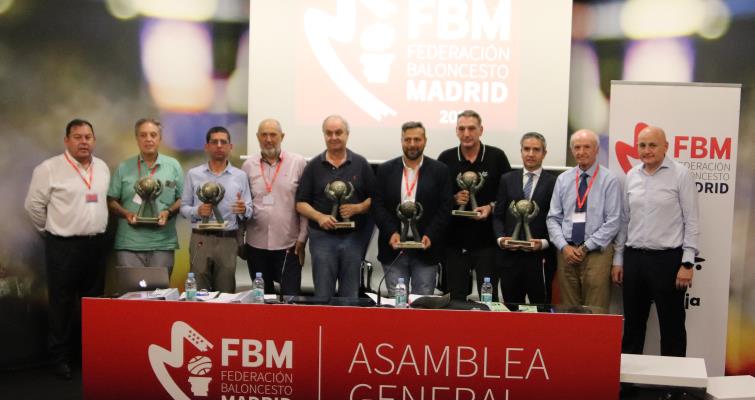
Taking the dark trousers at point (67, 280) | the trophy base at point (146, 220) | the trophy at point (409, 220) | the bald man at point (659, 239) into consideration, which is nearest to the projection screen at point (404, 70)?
the bald man at point (659, 239)

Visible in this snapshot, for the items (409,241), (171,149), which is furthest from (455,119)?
(171,149)

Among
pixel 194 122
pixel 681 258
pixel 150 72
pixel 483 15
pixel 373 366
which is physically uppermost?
pixel 483 15

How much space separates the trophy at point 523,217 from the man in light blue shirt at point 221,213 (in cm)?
204

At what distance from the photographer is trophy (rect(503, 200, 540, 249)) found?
17.0ft

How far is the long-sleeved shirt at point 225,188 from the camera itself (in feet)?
18.3

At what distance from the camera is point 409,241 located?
17.3 ft

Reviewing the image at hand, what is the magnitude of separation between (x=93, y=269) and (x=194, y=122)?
65.3 inches

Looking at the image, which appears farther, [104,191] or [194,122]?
[194,122]

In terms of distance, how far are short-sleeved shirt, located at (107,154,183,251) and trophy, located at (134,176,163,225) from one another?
0.09 m

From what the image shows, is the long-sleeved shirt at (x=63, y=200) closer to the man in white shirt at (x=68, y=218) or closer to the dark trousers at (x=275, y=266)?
the man in white shirt at (x=68, y=218)

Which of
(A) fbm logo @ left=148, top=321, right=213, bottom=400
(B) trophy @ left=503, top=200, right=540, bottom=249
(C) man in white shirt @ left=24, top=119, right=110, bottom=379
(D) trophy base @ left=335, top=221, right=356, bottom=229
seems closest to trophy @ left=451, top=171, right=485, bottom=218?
(B) trophy @ left=503, top=200, right=540, bottom=249

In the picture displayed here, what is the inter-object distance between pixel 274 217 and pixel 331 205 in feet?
1.65

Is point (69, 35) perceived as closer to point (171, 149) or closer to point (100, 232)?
point (171, 149)

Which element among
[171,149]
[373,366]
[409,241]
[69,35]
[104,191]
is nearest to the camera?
[373,366]
